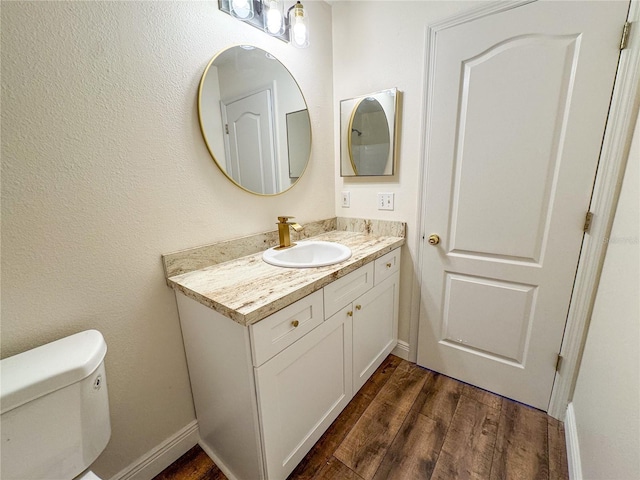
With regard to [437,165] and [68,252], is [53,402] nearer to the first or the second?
[68,252]

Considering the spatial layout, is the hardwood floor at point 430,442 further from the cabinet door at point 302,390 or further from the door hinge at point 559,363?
the door hinge at point 559,363

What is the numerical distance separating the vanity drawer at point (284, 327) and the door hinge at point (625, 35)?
1446mm

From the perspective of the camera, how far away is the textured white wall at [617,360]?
73 centimetres

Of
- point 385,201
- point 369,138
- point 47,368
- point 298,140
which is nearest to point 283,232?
point 298,140

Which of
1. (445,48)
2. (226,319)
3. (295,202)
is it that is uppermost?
(445,48)

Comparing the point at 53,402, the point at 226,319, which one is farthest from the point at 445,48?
the point at 53,402

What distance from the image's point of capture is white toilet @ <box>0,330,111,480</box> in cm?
63

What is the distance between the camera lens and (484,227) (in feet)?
4.44

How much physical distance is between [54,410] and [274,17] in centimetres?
166

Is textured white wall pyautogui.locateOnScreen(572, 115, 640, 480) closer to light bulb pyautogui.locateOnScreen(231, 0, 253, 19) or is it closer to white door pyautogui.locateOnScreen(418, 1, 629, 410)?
white door pyautogui.locateOnScreen(418, 1, 629, 410)

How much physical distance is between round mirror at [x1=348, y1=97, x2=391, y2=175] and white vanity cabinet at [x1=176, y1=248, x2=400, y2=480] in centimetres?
66

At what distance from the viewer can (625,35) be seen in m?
0.97

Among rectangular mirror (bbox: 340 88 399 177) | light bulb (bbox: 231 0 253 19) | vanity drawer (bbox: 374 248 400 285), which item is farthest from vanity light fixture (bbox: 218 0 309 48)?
vanity drawer (bbox: 374 248 400 285)

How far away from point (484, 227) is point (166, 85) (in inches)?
61.2
